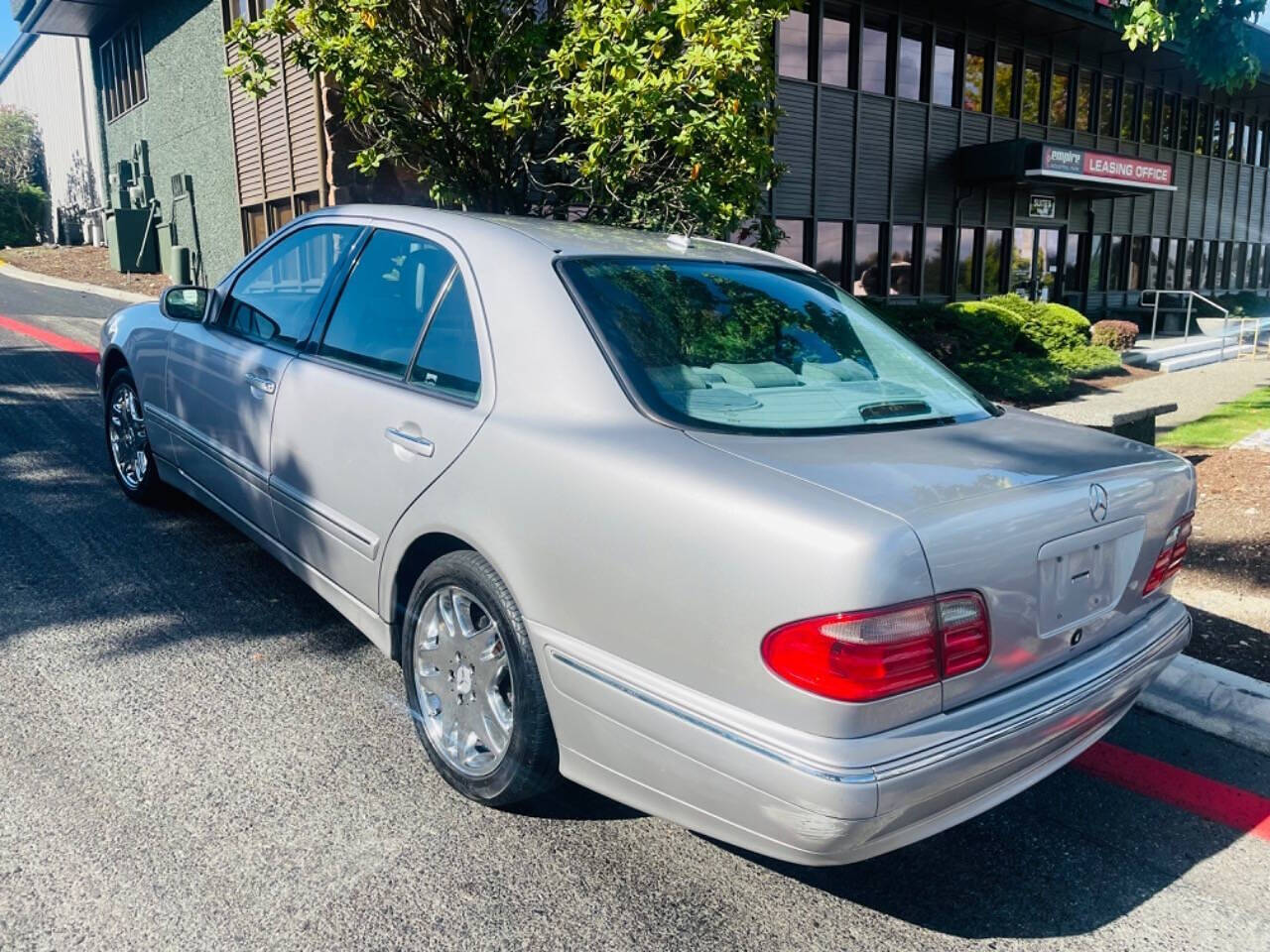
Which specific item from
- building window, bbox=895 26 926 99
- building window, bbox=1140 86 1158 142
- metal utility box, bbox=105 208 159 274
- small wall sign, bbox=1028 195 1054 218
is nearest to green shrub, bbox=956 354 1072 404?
building window, bbox=895 26 926 99

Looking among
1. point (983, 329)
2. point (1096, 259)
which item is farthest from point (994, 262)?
point (983, 329)

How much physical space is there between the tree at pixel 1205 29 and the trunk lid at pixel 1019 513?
5.05 m

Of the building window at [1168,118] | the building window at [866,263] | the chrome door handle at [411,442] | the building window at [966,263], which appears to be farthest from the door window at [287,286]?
the building window at [1168,118]

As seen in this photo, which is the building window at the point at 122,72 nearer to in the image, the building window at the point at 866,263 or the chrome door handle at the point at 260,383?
the building window at the point at 866,263

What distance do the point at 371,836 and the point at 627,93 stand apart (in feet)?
18.4

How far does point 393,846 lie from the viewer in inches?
107

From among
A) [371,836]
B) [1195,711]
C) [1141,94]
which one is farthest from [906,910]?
[1141,94]

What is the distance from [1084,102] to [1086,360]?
10560mm

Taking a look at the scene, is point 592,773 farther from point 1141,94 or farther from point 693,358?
point 1141,94

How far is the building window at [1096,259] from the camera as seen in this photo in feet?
78.0

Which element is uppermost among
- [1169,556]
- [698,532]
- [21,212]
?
[21,212]

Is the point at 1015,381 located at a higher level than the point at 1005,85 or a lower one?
lower

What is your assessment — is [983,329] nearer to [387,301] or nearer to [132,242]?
[387,301]

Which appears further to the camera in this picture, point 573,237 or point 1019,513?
point 573,237
